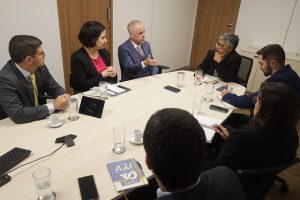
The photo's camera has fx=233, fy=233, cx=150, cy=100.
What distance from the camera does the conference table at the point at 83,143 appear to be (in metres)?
1.11

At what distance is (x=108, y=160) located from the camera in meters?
1.31

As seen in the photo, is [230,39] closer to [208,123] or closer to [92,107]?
[208,123]

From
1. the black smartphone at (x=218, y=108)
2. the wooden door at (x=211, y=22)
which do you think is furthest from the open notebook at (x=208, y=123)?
the wooden door at (x=211, y=22)

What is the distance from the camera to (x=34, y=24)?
304 centimetres

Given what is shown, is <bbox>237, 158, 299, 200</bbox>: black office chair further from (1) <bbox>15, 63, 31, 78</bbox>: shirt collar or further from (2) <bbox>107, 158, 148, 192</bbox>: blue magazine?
(1) <bbox>15, 63, 31, 78</bbox>: shirt collar

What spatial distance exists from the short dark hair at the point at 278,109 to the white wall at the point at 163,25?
10.7ft

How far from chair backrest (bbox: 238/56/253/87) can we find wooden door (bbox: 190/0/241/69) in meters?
2.49

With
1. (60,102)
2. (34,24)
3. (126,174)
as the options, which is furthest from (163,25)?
(126,174)

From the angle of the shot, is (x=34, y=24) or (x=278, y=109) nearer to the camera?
(x=278, y=109)

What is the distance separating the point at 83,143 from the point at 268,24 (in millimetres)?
4691

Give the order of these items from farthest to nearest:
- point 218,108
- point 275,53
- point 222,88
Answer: point 222,88, point 275,53, point 218,108

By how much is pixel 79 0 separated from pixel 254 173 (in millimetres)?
3336

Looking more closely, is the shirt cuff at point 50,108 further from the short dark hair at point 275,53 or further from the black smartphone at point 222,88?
the short dark hair at point 275,53

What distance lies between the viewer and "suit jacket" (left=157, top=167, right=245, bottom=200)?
0.77 meters
